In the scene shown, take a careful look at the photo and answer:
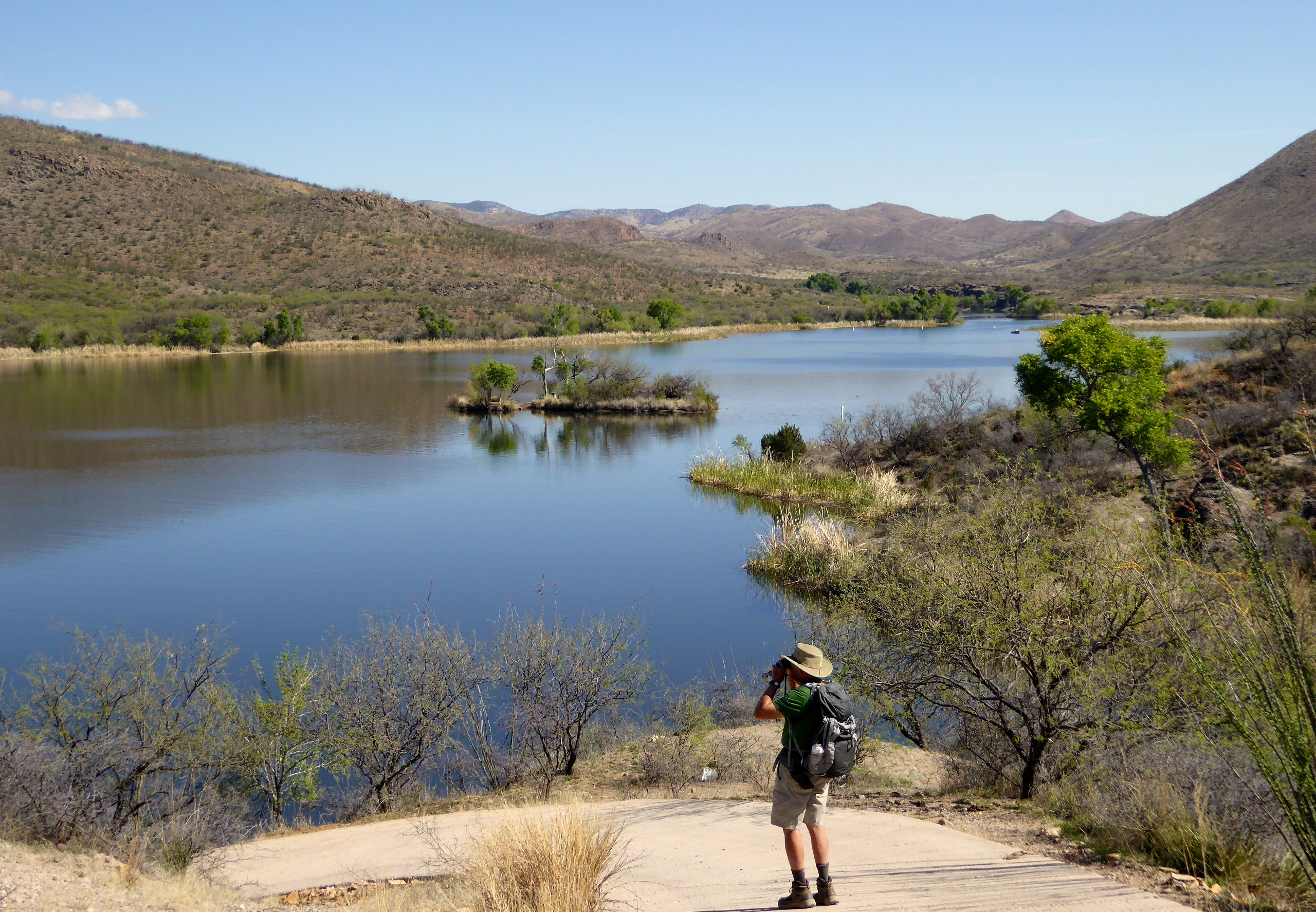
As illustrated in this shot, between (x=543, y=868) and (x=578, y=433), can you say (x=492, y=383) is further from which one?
(x=543, y=868)

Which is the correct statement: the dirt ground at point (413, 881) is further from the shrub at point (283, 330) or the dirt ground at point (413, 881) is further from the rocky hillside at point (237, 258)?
the rocky hillside at point (237, 258)

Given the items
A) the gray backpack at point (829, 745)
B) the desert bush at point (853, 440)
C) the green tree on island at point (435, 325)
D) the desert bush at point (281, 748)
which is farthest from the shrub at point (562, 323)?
the gray backpack at point (829, 745)

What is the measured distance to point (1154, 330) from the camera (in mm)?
70688

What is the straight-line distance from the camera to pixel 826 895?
18.0 feet

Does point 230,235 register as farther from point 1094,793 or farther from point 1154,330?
point 1094,793

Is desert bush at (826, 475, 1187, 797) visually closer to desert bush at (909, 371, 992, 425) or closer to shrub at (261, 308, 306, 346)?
desert bush at (909, 371, 992, 425)

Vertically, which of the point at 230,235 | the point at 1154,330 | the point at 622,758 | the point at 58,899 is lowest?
the point at 622,758

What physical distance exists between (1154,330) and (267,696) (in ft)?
242

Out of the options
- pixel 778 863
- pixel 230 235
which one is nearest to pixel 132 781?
pixel 778 863

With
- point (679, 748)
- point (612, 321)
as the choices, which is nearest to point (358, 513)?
point (679, 748)

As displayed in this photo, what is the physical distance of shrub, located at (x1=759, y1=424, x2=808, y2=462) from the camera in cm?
2855

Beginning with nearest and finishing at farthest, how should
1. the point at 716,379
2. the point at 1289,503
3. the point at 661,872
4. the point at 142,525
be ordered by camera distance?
the point at 661,872 < the point at 1289,503 < the point at 142,525 < the point at 716,379

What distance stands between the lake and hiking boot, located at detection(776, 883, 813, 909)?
25.9 feet

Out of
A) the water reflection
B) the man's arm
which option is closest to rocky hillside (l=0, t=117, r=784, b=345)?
the water reflection
